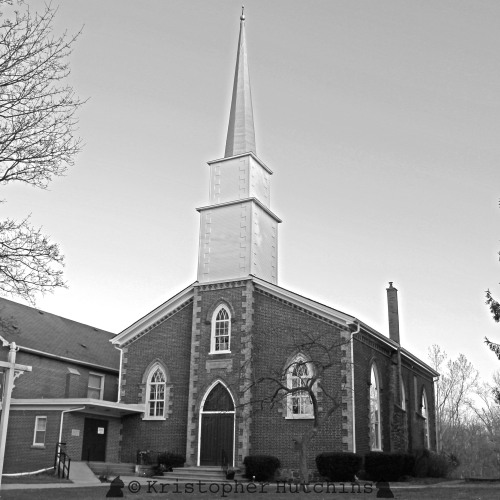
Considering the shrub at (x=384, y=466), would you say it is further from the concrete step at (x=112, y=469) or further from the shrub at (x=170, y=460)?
the concrete step at (x=112, y=469)

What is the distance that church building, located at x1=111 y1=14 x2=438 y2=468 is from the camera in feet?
87.9

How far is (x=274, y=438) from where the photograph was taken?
26.8 m

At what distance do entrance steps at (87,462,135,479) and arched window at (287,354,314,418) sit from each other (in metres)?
7.05

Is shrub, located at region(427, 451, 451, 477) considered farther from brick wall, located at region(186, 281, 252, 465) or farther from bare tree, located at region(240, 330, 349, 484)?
brick wall, located at region(186, 281, 252, 465)

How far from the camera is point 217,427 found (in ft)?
92.3

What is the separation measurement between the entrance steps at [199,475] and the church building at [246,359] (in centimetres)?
71

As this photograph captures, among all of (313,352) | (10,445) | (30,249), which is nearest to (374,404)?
(313,352)

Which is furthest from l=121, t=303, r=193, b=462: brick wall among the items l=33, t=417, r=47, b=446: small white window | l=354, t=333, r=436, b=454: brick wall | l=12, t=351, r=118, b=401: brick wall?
l=354, t=333, r=436, b=454: brick wall

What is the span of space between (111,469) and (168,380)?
4860 mm

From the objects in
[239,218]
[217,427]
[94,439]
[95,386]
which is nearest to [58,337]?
[95,386]

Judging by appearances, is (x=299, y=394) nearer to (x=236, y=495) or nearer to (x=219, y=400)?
(x=219, y=400)

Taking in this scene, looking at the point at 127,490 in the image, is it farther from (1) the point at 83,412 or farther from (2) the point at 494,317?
(2) the point at 494,317

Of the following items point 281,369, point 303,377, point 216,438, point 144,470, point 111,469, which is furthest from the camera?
point 216,438

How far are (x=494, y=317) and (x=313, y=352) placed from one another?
23.9 feet
